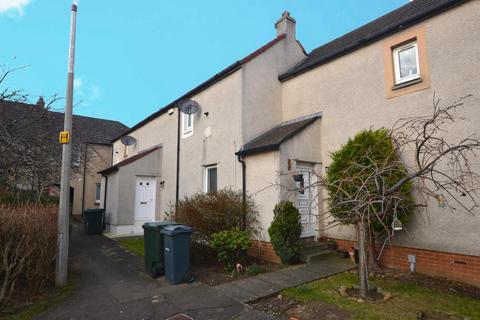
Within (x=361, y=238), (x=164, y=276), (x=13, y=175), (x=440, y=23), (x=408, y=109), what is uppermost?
(x=440, y=23)

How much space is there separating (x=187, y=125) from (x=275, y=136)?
5.09m

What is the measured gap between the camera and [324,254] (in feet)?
26.5

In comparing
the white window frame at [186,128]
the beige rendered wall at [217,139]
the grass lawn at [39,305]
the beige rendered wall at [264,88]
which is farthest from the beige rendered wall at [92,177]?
the grass lawn at [39,305]

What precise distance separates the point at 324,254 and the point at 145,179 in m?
9.21

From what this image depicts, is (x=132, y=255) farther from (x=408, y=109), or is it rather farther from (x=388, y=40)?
(x=388, y=40)

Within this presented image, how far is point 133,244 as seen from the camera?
10711 millimetres

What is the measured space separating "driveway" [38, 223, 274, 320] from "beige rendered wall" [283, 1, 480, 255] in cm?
444

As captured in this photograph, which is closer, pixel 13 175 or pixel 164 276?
pixel 164 276

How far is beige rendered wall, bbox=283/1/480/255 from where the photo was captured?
618cm

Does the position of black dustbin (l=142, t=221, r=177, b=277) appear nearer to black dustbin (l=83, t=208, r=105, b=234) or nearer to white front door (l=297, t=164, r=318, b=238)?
white front door (l=297, t=164, r=318, b=238)

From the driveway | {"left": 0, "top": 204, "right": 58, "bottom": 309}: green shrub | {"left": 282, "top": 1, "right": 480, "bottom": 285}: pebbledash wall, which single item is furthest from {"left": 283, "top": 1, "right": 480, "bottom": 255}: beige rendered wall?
{"left": 0, "top": 204, "right": 58, "bottom": 309}: green shrub

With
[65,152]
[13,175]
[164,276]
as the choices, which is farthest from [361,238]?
[13,175]

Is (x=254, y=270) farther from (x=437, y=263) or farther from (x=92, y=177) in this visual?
(x=92, y=177)

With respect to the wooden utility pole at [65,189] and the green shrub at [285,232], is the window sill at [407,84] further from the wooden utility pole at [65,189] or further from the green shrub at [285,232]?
the wooden utility pole at [65,189]
